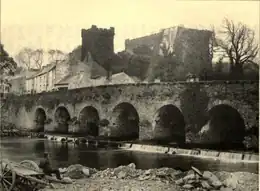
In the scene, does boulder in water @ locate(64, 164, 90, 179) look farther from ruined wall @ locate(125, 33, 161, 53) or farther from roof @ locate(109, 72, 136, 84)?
roof @ locate(109, 72, 136, 84)

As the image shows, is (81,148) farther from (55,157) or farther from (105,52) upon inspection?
(105,52)

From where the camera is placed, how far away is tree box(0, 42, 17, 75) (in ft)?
19.3

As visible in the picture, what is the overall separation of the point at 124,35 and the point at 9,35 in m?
1.47

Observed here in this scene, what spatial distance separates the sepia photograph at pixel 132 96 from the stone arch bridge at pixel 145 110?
0.03 metres

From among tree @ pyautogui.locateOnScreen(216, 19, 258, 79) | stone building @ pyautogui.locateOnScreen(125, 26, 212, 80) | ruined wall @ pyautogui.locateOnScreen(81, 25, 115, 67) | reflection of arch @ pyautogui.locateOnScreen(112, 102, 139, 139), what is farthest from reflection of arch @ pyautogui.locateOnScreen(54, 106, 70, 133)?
tree @ pyautogui.locateOnScreen(216, 19, 258, 79)

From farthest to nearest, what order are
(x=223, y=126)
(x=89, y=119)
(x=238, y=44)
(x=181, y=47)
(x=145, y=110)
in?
(x=89, y=119) → (x=145, y=110) → (x=223, y=126) → (x=181, y=47) → (x=238, y=44)

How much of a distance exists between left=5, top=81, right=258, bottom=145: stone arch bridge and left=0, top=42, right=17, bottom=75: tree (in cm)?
295

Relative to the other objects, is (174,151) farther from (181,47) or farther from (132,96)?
(132,96)

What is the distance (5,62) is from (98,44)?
165 cm

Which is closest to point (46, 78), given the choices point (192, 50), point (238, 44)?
point (192, 50)

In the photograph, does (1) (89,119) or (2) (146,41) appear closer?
(2) (146,41)

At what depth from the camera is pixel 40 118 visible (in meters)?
13.6

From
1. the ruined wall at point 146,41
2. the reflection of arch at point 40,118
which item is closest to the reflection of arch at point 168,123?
the ruined wall at point 146,41

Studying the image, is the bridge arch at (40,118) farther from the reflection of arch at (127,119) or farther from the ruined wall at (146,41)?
the ruined wall at (146,41)
